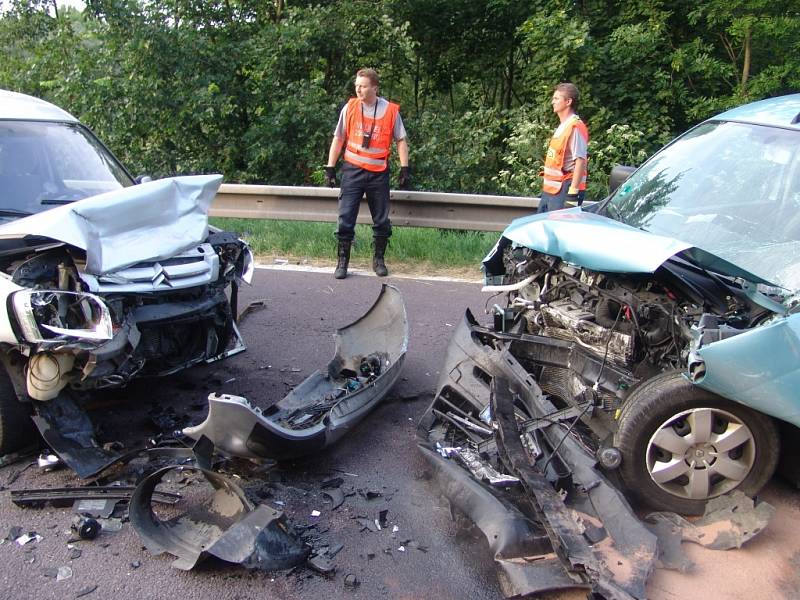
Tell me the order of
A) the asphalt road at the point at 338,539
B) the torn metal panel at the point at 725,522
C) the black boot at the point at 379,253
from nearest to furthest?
the asphalt road at the point at 338,539, the torn metal panel at the point at 725,522, the black boot at the point at 379,253

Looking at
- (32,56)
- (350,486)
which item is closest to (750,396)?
(350,486)

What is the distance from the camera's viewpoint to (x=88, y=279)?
135 inches

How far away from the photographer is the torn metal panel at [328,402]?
2912 millimetres

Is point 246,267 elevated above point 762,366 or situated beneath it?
situated beneath

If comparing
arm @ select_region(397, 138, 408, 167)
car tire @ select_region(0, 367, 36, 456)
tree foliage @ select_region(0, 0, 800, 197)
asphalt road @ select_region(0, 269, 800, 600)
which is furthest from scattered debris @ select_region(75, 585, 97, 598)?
tree foliage @ select_region(0, 0, 800, 197)

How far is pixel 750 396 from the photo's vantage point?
9.14 feet

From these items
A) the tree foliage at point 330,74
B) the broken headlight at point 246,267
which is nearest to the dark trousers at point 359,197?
the tree foliage at point 330,74

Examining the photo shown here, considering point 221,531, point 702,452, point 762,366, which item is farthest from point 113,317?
point 762,366

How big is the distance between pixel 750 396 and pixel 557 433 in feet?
2.79

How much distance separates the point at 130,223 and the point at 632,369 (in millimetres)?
2913

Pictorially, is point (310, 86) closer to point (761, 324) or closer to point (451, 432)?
point (451, 432)

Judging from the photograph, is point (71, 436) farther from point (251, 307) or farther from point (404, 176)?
point (404, 176)

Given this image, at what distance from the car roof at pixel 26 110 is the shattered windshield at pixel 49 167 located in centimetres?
5

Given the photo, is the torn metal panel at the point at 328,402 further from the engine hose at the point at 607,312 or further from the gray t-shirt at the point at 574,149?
the gray t-shirt at the point at 574,149
